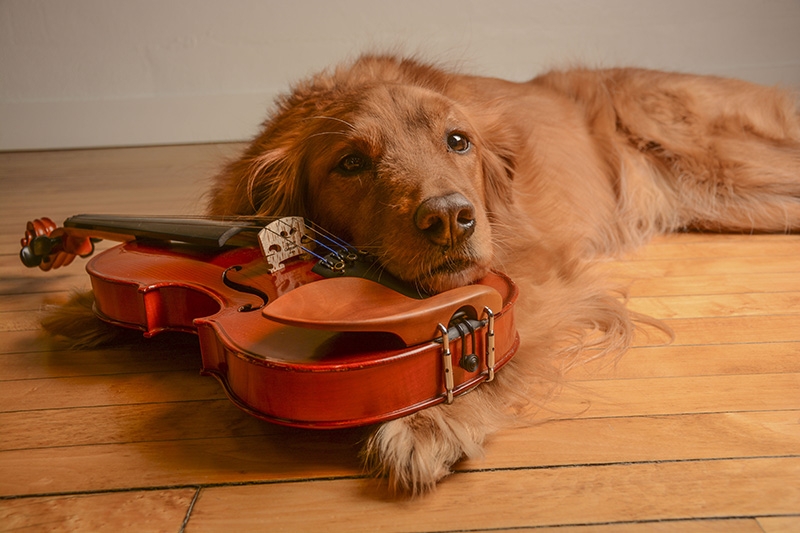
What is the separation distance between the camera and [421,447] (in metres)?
1.30

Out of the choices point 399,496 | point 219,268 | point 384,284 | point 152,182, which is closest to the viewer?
point 399,496

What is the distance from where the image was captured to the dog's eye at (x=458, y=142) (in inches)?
74.2

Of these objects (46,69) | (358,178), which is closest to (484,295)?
(358,178)

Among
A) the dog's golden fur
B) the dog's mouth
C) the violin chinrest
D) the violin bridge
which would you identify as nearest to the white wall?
the dog's golden fur

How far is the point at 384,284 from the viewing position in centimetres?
153

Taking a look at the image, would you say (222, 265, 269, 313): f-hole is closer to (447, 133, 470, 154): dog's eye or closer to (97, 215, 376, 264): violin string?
(97, 215, 376, 264): violin string

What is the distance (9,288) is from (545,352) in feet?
6.26

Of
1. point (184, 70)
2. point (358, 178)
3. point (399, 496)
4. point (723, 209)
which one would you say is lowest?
point (399, 496)

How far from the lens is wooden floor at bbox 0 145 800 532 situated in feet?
3.96

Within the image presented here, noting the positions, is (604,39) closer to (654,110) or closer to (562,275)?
(654,110)

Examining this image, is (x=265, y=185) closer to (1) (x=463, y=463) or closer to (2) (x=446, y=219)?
(2) (x=446, y=219)

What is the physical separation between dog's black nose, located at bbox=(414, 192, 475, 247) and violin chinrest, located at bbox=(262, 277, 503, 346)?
150mm

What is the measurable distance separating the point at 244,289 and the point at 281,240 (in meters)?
0.15

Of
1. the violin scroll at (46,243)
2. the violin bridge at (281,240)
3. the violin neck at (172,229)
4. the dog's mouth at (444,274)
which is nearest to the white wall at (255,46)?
the violin scroll at (46,243)
